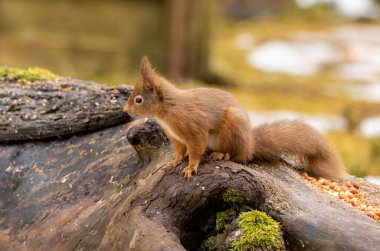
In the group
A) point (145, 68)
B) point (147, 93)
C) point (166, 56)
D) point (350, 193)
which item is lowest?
point (166, 56)

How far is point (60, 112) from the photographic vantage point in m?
4.30

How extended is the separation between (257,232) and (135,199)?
0.58 metres

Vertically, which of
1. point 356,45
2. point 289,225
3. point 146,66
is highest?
point 146,66

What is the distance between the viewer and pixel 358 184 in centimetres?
405

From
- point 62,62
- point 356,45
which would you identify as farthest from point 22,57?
point 356,45

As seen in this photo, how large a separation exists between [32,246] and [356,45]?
11.8 meters

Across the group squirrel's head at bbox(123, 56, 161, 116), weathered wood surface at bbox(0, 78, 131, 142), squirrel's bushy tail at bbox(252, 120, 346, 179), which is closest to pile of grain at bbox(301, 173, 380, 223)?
squirrel's bushy tail at bbox(252, 120, 346, 179)

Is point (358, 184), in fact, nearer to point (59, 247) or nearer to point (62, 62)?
point (59, 247)

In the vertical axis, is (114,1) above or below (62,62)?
above

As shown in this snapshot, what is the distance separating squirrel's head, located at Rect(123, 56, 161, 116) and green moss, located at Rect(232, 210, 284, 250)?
0.75 metres

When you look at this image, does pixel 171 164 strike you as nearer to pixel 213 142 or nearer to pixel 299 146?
pixel 213 142

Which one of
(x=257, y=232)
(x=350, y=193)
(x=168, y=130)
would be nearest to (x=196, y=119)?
(x=168, y=130)

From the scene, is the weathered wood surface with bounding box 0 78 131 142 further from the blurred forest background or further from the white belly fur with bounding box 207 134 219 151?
the blurred forest background

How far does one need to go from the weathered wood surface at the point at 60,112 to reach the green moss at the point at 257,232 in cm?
141
